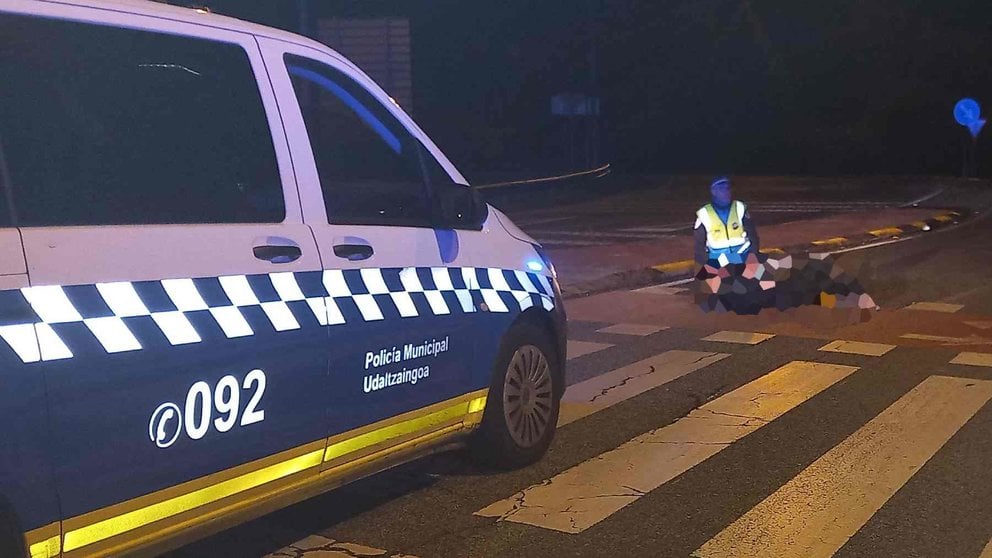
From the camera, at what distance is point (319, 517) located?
4703mm

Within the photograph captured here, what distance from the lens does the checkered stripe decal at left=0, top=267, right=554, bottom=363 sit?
9.20 feet

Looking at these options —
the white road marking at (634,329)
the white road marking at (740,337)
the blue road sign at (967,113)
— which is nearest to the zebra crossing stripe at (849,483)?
the white road marking at (740,337)

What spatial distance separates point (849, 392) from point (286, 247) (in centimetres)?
449

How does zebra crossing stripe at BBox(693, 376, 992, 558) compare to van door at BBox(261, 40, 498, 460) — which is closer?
van door at BBox(261, 40, 498, 460)

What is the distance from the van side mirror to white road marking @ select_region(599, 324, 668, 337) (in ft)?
16.0

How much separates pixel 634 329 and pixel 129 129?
678 cm

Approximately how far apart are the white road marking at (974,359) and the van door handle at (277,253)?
5.82 metres

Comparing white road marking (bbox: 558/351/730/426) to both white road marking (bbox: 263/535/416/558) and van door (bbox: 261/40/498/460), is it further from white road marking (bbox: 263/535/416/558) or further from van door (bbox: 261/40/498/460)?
white road marking (bbox: 263/535/416/558)

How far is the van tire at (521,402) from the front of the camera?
510cm

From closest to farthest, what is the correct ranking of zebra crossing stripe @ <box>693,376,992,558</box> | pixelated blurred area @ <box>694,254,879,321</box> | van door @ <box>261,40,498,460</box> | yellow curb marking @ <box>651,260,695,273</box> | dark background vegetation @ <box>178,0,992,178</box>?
1. van door @ <box>261,40,498,460</box>
2. zebra crossing stripe @ <box>693,376,992,558</box>
3. pixelated blurred area @ <box>694,254,879,321</box>
4. yellow curb marking @ <box>651,260,695,273</box>
5. dark background vegetation @ <box>178,0,992,178</box>

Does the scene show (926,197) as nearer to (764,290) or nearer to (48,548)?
(764,290)

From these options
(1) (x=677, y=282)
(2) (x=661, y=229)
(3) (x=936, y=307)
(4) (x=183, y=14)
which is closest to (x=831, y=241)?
(2) (x=661, y=229)

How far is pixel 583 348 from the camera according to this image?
28.6 ft

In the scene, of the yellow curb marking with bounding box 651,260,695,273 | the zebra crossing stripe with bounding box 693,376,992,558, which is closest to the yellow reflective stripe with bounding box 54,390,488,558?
the zebra crossing stripe with bounding box 693,376,992,558
